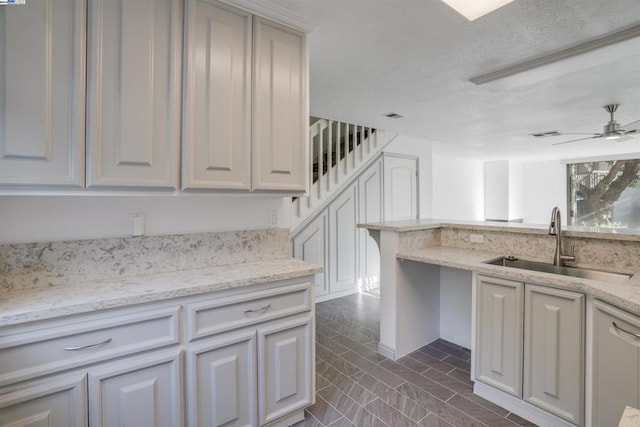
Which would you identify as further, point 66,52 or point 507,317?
point 507,317

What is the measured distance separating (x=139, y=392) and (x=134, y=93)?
4.57 feet

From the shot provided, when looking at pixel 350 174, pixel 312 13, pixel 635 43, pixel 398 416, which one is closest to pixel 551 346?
pixel 398 416

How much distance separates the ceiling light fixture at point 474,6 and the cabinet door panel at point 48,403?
8.60 feet

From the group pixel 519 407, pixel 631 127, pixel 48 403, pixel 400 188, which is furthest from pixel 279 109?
pixel 631 127

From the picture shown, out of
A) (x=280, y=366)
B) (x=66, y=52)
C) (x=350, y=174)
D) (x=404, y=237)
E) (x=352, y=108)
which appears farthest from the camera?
(x=350, y=174)

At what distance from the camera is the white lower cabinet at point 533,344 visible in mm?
1742

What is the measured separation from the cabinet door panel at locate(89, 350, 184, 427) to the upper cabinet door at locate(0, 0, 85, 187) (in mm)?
849

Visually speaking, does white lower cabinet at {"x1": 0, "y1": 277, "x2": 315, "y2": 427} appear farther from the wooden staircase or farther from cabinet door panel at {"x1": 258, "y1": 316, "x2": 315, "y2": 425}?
the wooden staircase

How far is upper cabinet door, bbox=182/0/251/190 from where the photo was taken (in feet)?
5.33

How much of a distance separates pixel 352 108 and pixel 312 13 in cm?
195

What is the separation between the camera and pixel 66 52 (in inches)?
53.6

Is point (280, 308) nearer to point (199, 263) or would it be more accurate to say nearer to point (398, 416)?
point (199, 263)

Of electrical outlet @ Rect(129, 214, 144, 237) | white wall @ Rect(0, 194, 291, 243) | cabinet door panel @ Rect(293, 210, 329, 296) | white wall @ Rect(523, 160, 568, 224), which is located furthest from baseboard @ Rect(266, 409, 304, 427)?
white wall @ Rect(523, 160, 568, 224)

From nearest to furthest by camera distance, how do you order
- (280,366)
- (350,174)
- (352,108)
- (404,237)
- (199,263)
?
(280,366) < (199,263) < (404,237) < (352,108) < (350,174)
